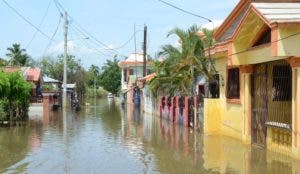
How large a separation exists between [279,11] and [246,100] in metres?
4.55

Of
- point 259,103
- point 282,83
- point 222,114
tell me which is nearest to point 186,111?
point 222,114

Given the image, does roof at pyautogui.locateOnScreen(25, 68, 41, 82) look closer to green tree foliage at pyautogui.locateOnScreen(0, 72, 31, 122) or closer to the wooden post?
green tree foliage at pyautogui.locateOnScreen(0, 72, 31, 122)

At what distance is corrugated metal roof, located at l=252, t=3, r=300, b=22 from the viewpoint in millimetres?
14500

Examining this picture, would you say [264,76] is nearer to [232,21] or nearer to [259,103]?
[259,103]

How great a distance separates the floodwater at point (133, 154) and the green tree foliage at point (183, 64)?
428 cm

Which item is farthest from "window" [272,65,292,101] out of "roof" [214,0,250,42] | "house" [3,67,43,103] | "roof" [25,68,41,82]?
"roof" [25,68,41,82]

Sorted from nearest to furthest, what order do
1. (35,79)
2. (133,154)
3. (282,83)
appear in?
(282,83)
(133,154)
(35,79)

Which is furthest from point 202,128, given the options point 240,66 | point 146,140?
point 240,66

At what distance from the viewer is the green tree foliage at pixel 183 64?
26750 mm

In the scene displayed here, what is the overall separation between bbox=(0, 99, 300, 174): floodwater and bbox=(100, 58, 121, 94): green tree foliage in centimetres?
9007

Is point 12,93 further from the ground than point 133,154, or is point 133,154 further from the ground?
point 12,93

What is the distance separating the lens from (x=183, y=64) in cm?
2892

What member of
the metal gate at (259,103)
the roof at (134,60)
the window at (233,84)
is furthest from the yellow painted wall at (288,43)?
the roof at (134,60)

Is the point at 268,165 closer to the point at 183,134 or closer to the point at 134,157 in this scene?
the point at 134,157
